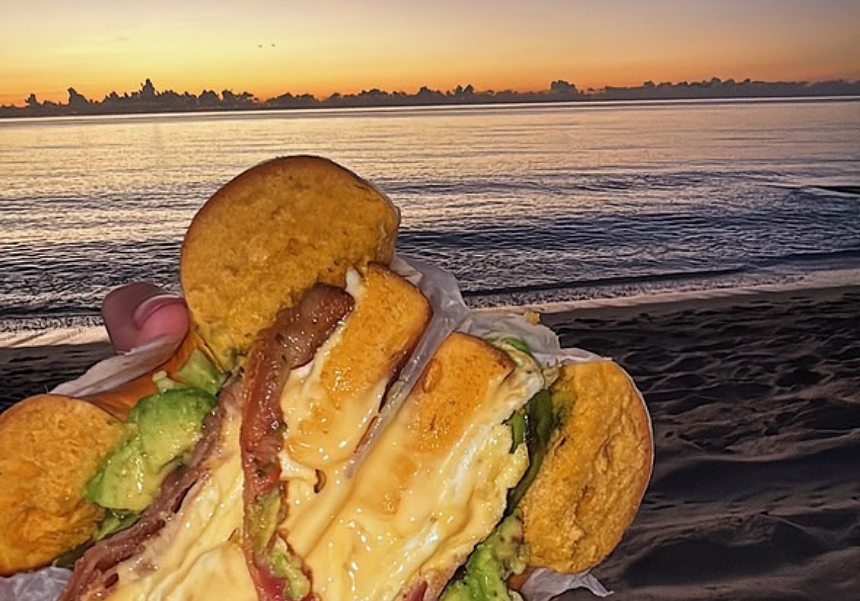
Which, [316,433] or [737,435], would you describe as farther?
[737,435]

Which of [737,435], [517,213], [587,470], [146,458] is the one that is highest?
[146,458]

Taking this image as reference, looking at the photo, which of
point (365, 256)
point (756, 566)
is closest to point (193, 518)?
point (365, 256)

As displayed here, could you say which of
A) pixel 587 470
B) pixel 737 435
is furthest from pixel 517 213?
pixel 587 470

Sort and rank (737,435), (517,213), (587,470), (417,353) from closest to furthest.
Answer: (417,353) → (587,470) → (737,435) → (517,213)

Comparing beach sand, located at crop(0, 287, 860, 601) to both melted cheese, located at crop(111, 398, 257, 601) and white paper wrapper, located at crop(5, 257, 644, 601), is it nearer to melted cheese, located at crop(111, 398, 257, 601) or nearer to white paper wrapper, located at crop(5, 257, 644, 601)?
white paper wrapper, located at crop(5, 257, 644, 601)

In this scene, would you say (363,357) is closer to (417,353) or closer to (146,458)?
(417,353)

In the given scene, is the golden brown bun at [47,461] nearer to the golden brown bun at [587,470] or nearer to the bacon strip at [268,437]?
the bacon strip at [268,437]

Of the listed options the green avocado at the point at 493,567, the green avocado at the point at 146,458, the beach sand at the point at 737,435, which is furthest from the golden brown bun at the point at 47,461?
the beach sand at the point at 737,435

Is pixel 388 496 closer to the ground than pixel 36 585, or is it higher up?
higher up
